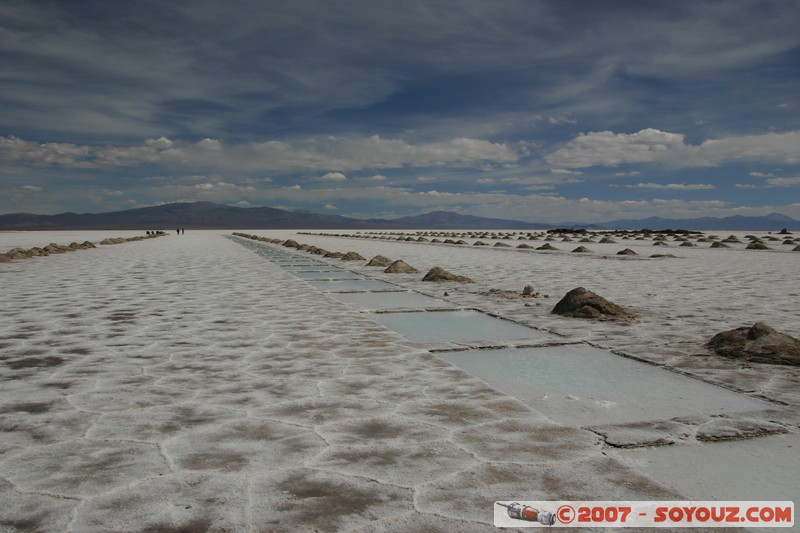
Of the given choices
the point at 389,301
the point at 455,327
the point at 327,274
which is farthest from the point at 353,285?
the point at 455,327

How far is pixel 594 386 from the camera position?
3824mm

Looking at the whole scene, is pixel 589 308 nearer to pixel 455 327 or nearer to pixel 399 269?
pixel 455 327

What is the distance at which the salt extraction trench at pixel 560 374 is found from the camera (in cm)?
331

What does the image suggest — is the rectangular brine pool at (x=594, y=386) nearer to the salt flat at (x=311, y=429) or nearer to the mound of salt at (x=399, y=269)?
the salt flat at (x=311, y=429)

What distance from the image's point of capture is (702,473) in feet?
7.89

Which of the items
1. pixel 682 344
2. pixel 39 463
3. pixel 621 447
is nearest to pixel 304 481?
pixel 39 463

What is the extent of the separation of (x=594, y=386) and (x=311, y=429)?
1.97 metres

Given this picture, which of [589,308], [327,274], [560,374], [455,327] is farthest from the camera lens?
[327,274]

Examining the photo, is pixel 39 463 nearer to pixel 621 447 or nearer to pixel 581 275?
pixel 621 447

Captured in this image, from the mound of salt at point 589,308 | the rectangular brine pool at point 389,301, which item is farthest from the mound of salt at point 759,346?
the rectangular brine pool at point 389,301

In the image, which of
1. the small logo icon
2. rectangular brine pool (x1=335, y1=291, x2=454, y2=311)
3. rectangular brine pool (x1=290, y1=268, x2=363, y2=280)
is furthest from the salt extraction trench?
rectangular brine pool (x1=290, y1=268, x2=363, y2=280)

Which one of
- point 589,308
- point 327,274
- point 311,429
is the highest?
point 589,308

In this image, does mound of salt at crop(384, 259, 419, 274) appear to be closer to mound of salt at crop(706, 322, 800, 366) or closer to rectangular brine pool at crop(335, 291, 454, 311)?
rectangular brine pool at crop(335, 291, 454, 311)

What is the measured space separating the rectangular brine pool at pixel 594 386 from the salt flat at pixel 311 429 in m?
0.06
